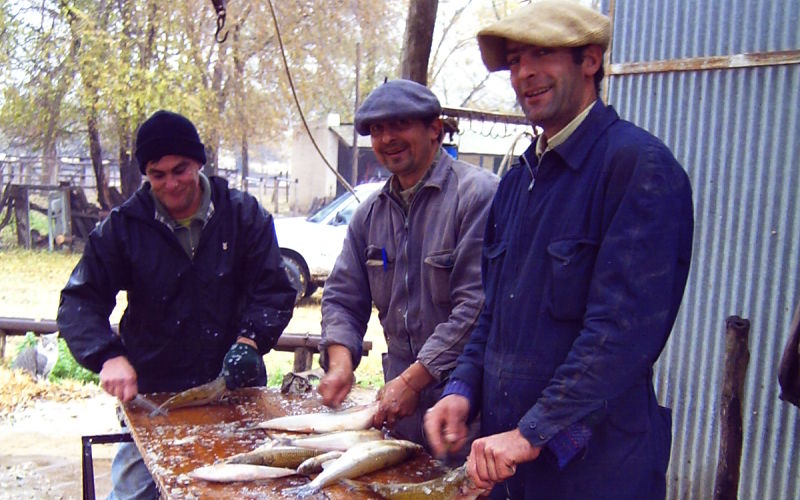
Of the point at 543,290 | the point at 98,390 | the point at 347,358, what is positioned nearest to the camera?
the point at 543,290

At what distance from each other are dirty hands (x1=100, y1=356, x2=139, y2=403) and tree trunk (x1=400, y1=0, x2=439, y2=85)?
2921 mm

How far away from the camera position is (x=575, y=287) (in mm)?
2035

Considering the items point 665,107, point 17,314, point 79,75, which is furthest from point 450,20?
point 665,107

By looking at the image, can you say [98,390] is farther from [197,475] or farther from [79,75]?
[79,75]

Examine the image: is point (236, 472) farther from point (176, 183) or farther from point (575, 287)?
point (176, 183)

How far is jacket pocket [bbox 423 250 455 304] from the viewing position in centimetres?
303

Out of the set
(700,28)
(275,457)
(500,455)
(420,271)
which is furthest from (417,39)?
(500,455)

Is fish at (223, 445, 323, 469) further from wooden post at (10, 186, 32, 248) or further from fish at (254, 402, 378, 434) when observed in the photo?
wooden post at (10, 186, 32, 248)

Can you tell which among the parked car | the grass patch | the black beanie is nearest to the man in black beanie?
the black beanie

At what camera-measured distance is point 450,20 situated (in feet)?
102

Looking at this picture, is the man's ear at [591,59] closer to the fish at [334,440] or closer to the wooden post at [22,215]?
the fish at [334,440]

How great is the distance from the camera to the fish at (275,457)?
2.57 metres

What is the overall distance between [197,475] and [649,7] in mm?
3489

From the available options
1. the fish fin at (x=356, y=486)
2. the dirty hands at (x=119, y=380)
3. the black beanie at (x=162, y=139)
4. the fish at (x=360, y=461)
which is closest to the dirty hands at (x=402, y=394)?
the fish at (x=360, y=461)
